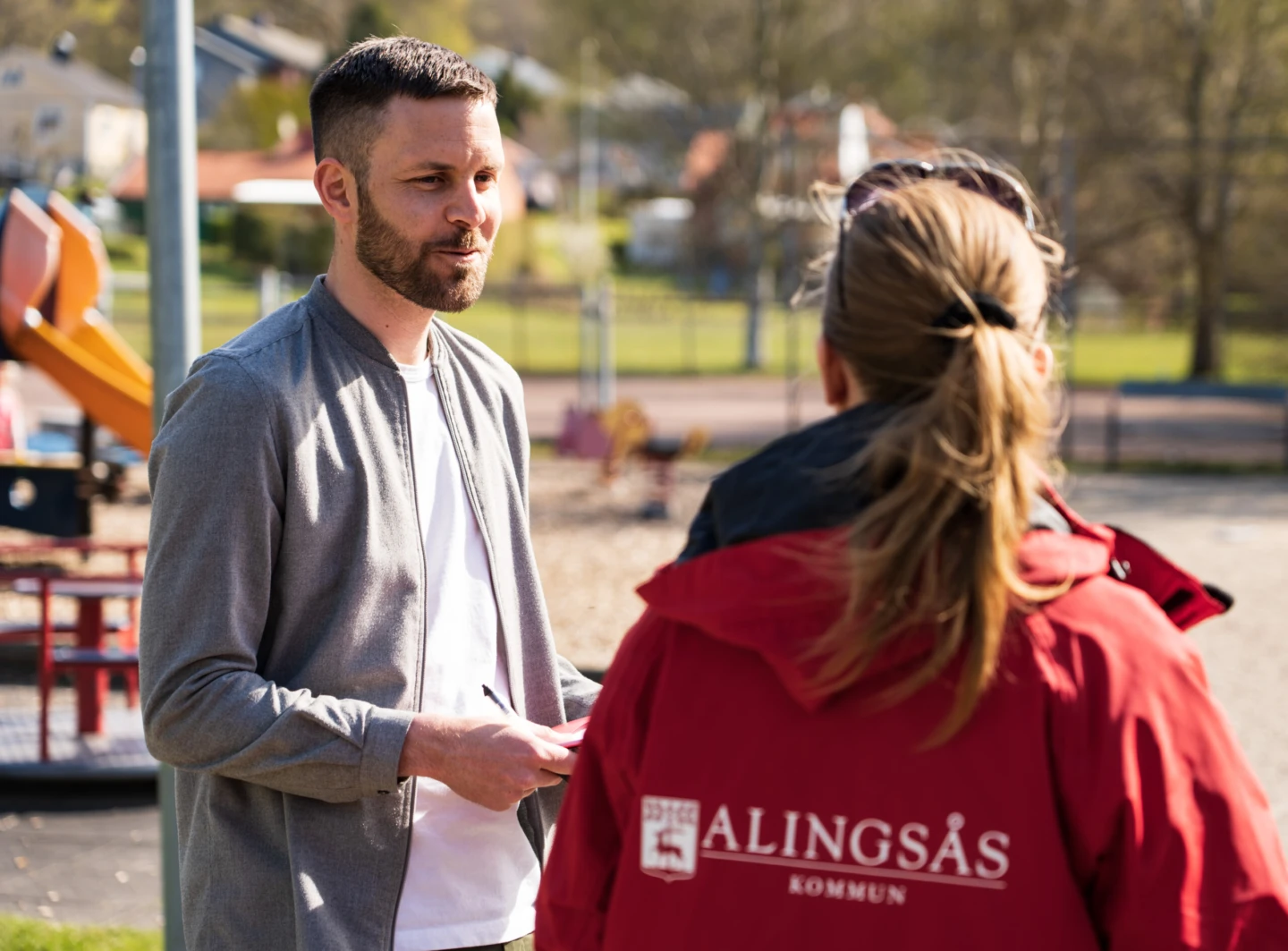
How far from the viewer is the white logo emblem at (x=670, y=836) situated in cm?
139

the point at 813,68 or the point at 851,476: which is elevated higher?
the point at 813,68

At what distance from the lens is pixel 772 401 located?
22984mm

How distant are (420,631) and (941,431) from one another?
0.90 m

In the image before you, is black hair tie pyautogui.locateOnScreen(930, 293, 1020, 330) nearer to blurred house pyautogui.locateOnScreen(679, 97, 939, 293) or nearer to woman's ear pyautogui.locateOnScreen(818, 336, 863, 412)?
woman's ear pyautogui.locateOnScreen(818, 336, 863, 412)

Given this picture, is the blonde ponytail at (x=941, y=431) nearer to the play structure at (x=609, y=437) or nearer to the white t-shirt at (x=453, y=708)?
the white t-shirt at (x=453, y=708)

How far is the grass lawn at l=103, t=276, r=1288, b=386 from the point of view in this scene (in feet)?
85.2

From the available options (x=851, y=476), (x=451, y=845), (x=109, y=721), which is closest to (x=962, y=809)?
(x=851, y=476)

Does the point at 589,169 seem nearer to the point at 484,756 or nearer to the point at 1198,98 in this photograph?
the point at 1198,98

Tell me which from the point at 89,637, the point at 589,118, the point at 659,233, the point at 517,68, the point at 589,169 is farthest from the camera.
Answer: the point at 517,68

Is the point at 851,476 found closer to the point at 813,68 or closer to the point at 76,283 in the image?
the point at 76,283

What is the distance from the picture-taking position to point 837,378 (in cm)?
148

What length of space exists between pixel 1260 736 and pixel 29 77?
8550 millimetres

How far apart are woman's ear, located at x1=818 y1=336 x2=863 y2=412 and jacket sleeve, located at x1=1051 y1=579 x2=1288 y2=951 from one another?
31 cm

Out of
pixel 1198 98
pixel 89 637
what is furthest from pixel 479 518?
pixel 1198 98
